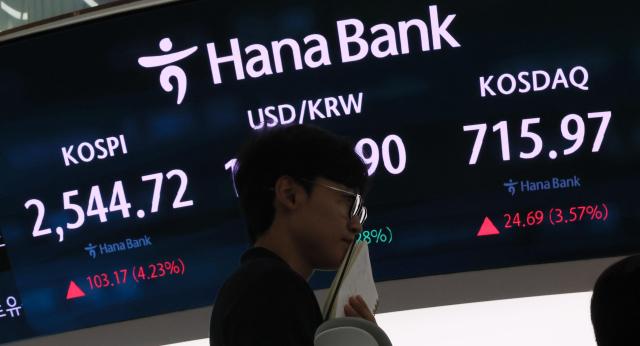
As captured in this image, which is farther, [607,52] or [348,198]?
[607,52]

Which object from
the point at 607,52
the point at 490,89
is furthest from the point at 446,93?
the point at 607,52

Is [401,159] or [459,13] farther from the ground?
[459,13]

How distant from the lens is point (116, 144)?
3365mm

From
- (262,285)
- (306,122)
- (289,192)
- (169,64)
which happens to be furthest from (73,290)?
(262,285)

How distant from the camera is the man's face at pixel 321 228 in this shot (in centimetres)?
168

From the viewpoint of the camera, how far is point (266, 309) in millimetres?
1499

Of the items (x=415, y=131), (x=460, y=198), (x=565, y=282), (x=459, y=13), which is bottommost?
(x=565, y=282)

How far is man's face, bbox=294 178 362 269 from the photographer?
168cm

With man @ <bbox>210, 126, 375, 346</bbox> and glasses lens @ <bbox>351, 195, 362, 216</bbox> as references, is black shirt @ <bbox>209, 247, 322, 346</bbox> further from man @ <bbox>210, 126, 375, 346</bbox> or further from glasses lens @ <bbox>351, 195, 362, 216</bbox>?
glasses lens @ <bbox>351, 195, 362, 216</bbox>

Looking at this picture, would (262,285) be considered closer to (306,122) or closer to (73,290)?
(306,122)

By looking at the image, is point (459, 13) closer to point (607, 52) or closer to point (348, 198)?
point (607, 52)

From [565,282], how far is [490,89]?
63 centimetres

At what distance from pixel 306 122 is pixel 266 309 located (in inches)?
71.3

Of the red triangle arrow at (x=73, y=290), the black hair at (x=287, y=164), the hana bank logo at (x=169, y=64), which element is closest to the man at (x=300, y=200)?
the black hair at (x=287, y=164)
